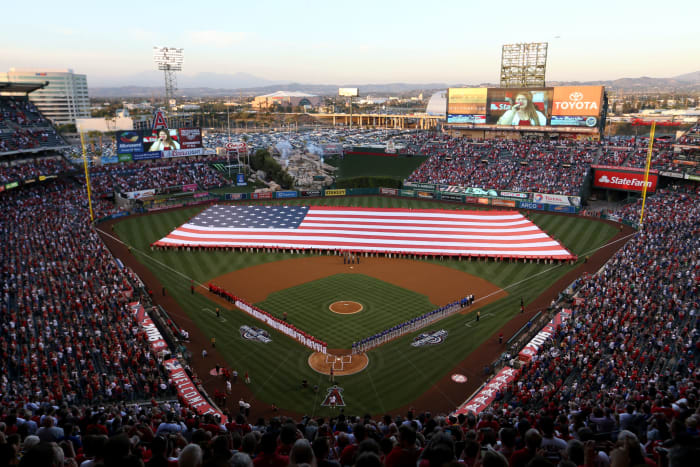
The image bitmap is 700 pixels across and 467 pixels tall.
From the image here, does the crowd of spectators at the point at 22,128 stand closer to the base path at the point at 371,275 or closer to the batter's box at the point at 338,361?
the base path at the point at 371,275

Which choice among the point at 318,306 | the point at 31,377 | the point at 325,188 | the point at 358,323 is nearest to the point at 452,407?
the point at 358,323

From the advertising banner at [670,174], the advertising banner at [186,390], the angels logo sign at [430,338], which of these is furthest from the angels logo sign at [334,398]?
the advertising banner at [670,174]

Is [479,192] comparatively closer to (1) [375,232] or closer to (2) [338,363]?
(1) [375,232]

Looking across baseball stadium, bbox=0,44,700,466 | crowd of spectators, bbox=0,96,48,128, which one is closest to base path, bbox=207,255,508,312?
baseball stadium, bbox=0,44,700,466

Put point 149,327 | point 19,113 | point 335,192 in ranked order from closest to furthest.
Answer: point 149,327 < point 19,113 < point 335,192

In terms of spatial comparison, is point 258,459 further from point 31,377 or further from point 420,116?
point 420,116

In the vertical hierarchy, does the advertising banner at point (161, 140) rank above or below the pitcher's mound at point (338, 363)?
above

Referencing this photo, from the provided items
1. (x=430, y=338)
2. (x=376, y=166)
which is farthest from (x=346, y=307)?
(x=376, y=166)

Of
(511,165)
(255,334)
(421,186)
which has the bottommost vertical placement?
(255,334)
